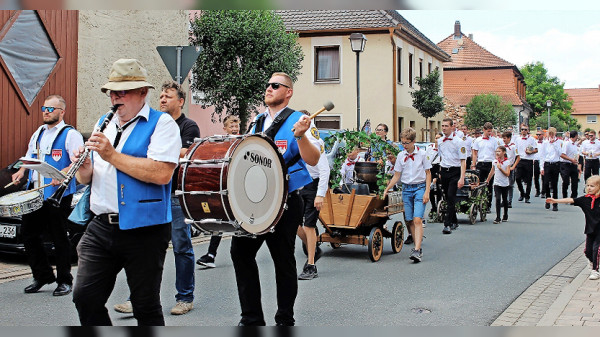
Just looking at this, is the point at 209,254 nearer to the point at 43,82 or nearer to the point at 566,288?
the point at 566,288

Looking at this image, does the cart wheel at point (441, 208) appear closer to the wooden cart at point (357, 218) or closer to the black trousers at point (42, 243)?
the wooden cart at point (357, 218)

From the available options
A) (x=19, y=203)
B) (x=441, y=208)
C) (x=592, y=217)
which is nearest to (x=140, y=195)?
(x=19, y=203)

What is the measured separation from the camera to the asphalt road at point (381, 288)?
6.52 meters

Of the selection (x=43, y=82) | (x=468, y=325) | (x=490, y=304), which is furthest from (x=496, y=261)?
(x=43, y=82)

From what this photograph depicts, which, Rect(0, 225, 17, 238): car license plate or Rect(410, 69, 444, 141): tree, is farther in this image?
Rect(410, 69, 444, 141): tree

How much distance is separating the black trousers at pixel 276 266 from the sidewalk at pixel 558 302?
2143 mm

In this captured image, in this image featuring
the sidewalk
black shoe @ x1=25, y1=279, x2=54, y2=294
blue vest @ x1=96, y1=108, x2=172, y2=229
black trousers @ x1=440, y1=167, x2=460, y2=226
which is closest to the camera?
blue vest @ x1=96, y1=108, x2=172, y2=229

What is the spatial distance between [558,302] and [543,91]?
91.8m

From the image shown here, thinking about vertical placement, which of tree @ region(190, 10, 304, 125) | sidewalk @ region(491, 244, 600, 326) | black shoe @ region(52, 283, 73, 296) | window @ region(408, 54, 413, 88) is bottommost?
sidewalk @ region(491, 244, 600, 326)

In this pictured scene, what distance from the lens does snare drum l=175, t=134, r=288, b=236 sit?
4746 mm

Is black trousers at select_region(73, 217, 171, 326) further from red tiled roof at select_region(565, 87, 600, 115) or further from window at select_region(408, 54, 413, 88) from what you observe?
red tiled roof at select_region(565, 87, 600, 115)

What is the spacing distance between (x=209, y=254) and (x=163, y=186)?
5157 millimetres

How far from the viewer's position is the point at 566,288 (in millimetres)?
7879

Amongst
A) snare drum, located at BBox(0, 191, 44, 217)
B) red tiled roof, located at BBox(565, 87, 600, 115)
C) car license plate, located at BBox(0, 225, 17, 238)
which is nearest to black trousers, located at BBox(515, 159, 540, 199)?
car license plate, located at BBox(0, 225, 17, 238)
